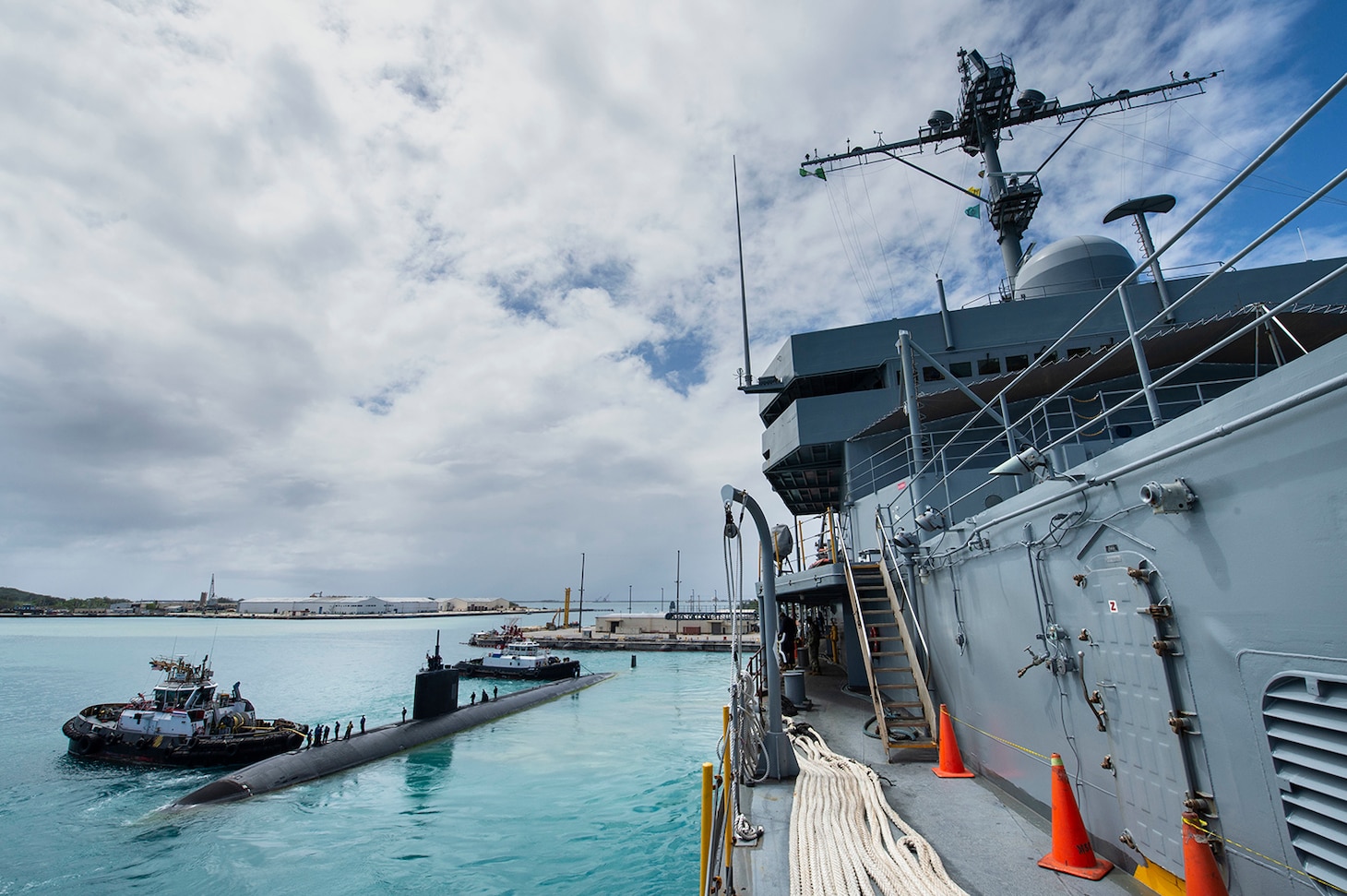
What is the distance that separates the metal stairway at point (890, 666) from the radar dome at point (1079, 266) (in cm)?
1249

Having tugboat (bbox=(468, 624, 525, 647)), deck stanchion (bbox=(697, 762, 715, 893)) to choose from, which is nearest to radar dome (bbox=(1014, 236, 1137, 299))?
deck stanchion (bbox=(697, 762, 715, 893))

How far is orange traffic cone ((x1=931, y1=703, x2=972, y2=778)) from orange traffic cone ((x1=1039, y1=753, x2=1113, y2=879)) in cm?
264

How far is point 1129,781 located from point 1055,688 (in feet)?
3.60

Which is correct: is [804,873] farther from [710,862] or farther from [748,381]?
[748,381]

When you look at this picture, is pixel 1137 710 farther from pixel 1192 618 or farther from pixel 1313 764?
pixel 1313 764

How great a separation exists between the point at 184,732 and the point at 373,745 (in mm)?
6382

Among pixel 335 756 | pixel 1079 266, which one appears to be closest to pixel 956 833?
pixel 1079 266

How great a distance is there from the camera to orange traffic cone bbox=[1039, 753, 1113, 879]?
16.4 ft

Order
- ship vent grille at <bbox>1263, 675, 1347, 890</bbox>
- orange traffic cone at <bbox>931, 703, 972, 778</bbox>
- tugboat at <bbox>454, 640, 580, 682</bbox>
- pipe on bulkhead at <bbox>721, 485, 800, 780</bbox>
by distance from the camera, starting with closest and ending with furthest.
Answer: ship vent grille at <bbox>1263, 675, 1347, 890</bbox> → pipe on bulkhead at <bbox>721, 485, 800, 780</bbox> → orange traffic cone at <bbox>931, 703, 972, 778</bbox> → tugboat at <bbox>454, 640, 580, 682</bbox>

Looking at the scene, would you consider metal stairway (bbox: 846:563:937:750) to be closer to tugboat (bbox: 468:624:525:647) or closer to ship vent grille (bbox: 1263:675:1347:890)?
ship vent grille (bbox: 1263:675:1347:890)

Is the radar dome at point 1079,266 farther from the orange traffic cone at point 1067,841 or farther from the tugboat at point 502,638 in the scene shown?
the tugboat at point 502,638

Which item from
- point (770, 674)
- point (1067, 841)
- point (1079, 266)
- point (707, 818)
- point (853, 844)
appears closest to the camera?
point (1067, 841)

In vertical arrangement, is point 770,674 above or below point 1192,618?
below

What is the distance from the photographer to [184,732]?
19766mm
